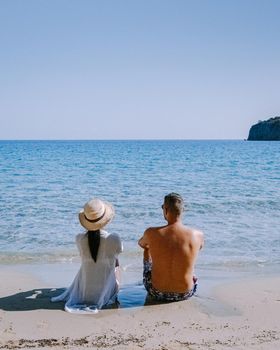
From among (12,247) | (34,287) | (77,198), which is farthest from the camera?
(77,198)

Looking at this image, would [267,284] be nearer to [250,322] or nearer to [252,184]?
[250,322]

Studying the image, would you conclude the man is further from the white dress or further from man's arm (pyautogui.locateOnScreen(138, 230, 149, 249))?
the white dress

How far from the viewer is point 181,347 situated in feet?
13.6

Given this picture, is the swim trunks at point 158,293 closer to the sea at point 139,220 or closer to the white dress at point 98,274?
the white dress at point 98,274

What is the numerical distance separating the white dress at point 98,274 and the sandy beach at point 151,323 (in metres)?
0.25

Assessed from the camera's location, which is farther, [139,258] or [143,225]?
[143,225]

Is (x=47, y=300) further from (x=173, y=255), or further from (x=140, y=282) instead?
(x=173, y=255)

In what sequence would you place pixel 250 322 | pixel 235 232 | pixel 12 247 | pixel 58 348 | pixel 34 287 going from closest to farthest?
pixel 58 348 → pixel 250 322 → pixel 34 287 → pixel 12 247 → pixel 235 232

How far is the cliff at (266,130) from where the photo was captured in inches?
4605

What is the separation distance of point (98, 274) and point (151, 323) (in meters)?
0.95

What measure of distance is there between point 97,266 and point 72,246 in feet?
12.1

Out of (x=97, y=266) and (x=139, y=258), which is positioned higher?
(x=97, y=266)

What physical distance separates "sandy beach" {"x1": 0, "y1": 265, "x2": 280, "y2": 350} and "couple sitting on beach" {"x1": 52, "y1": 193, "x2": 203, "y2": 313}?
217 mm

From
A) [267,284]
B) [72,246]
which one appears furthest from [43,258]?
[267,284]
